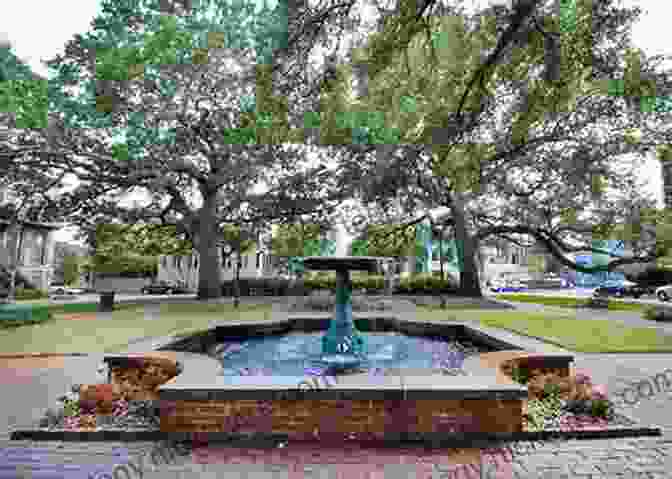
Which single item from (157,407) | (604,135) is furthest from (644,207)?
(157,407)

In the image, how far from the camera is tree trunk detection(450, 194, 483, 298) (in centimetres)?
2403

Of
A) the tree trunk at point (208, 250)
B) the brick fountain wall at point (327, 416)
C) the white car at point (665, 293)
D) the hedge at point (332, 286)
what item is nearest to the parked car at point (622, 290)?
the white car at point (665, 293)

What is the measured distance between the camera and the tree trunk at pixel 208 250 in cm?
2300

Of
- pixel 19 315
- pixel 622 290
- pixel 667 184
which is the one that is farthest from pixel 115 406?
pixel 622 290

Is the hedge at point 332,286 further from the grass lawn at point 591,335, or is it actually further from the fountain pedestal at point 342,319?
the fountain pedestal at point 342,319

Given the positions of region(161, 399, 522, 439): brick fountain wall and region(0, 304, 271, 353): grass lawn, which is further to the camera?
region(0, 304, 271, 353): grass lawn

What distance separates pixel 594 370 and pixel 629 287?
3005 cm

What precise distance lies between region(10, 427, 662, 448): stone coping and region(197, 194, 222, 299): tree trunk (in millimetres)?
19394

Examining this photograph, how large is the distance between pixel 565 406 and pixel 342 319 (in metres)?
3.92

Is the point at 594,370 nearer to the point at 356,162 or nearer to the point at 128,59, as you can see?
the point at 356,162

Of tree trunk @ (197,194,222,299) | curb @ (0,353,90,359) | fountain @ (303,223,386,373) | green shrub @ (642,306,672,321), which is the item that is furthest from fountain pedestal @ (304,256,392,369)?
tree trunk @ (197,194,222,299)

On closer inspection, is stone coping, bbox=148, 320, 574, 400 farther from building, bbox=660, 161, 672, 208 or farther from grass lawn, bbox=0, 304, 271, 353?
building, bbox=660, 161, 672, 208

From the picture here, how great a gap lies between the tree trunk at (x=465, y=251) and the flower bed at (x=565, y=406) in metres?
19.4

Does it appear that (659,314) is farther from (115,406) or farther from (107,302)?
(107,302)
